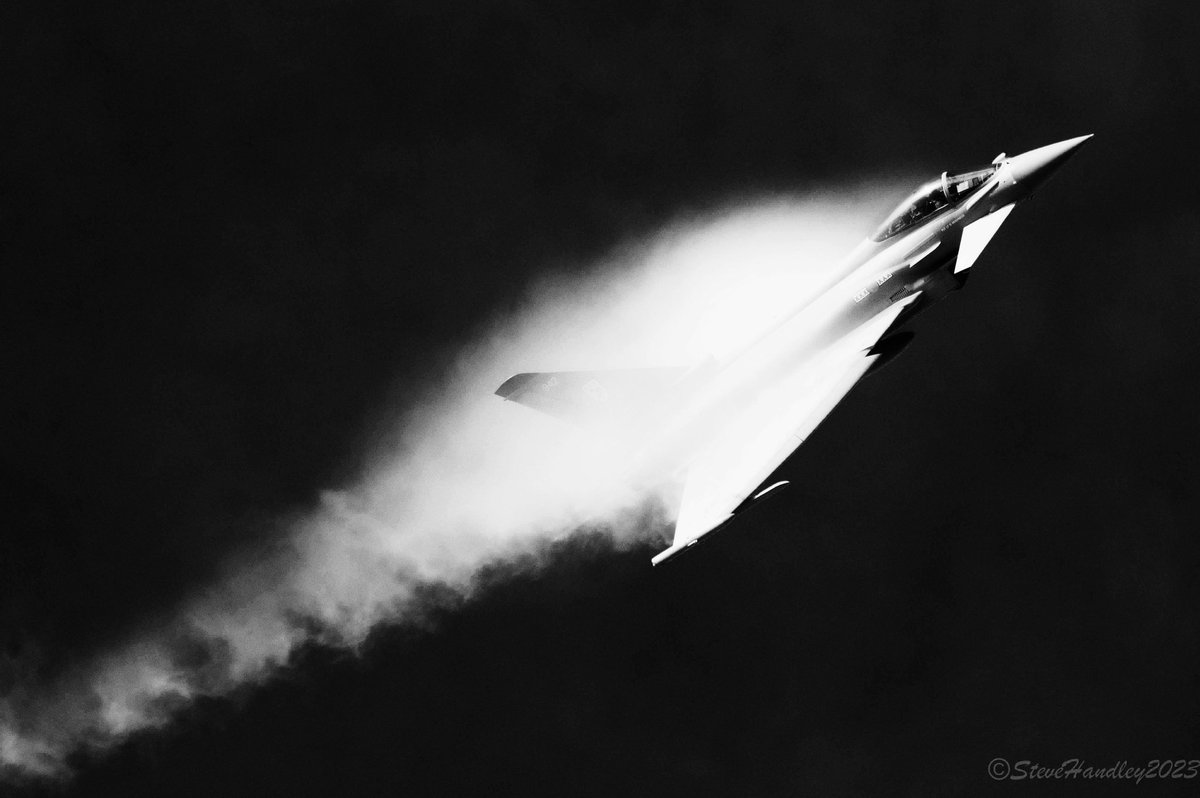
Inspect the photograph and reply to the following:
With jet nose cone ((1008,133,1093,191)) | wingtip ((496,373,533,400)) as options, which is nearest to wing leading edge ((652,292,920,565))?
jet nose cone ((1008,133,1093,191))

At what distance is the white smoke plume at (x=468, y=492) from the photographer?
2067 inches

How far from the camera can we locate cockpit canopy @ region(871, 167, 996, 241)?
4728 cm

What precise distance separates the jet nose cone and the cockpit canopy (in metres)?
1.06

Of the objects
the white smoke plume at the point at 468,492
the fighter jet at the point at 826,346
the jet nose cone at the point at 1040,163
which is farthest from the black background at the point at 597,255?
the jet nose cone at the point at 1040,163

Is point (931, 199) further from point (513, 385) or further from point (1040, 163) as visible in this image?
point (513, 385)

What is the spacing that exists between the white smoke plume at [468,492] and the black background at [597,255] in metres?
2.05

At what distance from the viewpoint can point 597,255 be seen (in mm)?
59688

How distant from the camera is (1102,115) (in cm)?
6359

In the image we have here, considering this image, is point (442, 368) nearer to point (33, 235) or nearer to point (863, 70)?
point (33, 235)

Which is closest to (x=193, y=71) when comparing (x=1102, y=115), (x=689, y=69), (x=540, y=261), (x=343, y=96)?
(x=343, y=96)

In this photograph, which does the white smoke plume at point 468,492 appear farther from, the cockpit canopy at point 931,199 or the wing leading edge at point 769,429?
the cockpit canopy at point 931,199

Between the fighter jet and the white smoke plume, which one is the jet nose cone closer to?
the fighter jet

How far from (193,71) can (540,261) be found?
2246 cm

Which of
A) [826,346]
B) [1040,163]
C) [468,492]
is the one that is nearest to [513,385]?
[468,492]
